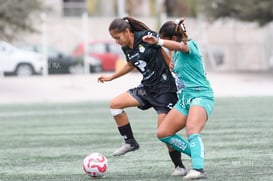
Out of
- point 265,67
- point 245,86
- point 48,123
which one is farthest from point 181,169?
point 265,67

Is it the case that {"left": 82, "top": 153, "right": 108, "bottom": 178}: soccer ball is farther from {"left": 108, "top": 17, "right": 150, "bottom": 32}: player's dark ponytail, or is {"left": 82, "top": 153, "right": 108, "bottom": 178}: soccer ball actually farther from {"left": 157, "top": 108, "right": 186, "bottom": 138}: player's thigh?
{"left": 108, "top": 17, "right": 150, "bottom": 32}: player's dark ponytail

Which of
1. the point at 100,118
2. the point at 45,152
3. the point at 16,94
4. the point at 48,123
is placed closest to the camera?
the point at 45,152

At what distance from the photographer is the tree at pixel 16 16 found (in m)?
28.9

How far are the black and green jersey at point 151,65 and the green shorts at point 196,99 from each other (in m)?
0.72

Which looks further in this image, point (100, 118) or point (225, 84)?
point (225, 84)

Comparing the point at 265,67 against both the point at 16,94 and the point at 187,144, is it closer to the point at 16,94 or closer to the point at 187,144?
the point at 16,94

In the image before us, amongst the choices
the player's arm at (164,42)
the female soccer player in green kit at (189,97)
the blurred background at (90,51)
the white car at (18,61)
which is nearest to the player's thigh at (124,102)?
the female soccer player in green kit at (189,97)

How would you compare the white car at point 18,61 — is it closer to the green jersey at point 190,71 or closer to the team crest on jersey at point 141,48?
the team crest on jersey at point 141,48

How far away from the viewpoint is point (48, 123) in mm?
16703

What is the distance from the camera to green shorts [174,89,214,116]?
8.02m

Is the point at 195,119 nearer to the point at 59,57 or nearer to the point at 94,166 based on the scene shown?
the point at 94,166

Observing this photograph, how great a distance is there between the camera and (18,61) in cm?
3497

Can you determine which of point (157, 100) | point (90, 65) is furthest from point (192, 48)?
point (90, 65)

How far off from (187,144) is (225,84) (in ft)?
81.3
